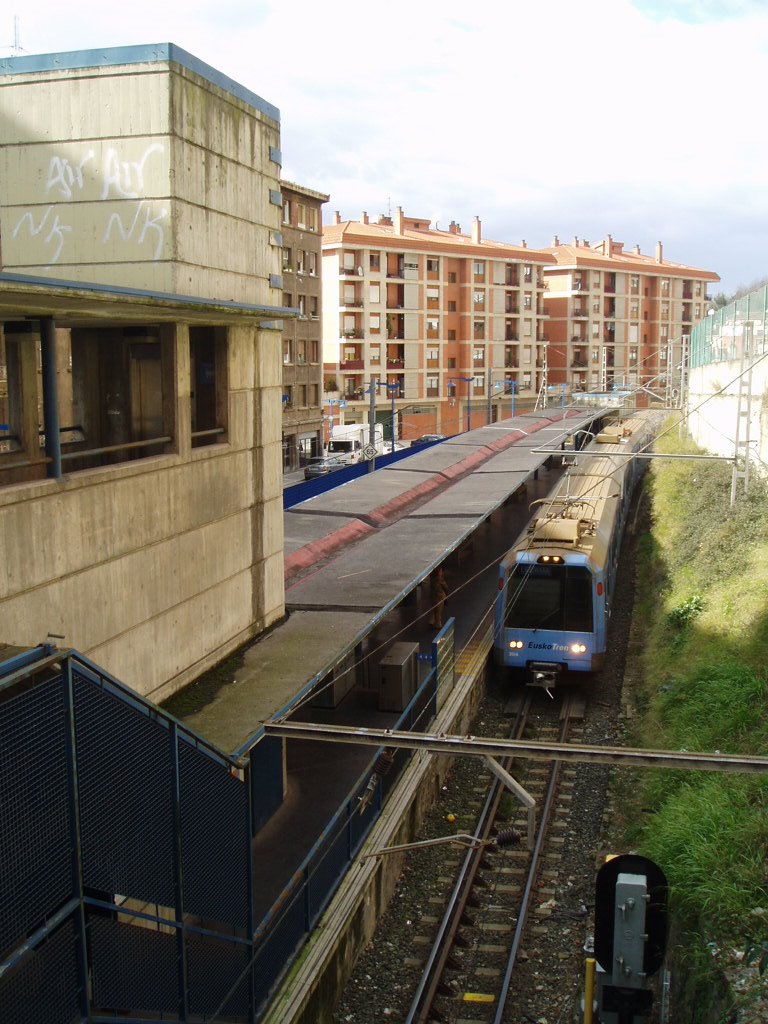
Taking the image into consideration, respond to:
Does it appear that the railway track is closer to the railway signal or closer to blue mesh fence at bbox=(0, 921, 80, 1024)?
the railway signal

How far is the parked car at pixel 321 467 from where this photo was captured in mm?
45750

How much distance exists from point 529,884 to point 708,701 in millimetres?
→ 3655

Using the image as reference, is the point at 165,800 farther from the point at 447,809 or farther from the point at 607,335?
the point at 607,335

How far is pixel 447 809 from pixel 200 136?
342 inches

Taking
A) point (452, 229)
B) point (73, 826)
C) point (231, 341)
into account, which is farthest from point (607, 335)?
point (73, 826)

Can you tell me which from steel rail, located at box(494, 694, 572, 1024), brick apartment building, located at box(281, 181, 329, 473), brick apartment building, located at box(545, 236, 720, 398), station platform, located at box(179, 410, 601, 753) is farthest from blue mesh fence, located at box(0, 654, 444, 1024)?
brick apartment building, located at box(545, 236, 720, 398)

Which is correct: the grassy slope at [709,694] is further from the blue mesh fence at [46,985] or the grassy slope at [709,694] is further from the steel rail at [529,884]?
the blue mesh fence at [46,985]

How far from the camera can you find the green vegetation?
28.3ft

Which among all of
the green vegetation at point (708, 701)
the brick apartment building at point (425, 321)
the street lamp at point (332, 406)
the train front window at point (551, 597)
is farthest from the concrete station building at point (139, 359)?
the brick apartment building at point (425, 321)

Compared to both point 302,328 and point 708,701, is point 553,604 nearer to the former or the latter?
point 708,701

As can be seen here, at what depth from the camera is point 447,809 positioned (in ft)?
42.8

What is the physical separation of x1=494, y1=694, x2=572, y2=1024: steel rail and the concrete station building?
4.14 m

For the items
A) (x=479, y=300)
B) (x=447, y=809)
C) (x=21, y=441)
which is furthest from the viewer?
(x=479, y=300)

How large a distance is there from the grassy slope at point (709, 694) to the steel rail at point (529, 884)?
1.20 meters
